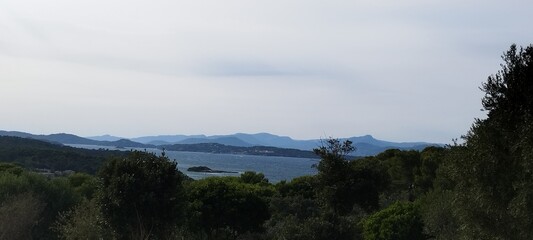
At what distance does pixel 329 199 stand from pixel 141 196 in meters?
10.6

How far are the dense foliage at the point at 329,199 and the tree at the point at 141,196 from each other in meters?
0.04

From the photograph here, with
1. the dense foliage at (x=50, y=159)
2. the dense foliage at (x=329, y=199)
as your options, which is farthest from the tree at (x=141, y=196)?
the dense foliage at (x=50, y=159)

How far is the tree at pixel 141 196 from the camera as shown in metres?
22.3

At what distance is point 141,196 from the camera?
2230 cm

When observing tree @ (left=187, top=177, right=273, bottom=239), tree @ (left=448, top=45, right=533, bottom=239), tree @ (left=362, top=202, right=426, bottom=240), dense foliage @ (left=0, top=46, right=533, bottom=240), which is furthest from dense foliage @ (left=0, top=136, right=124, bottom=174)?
tree @ (left=448, top=45, right=533, bottom=239)

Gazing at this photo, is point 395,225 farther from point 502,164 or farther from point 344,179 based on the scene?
point 502,164

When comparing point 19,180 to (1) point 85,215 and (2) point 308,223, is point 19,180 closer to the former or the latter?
(1) point 85,215

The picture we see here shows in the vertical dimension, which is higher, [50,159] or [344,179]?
[50,159]

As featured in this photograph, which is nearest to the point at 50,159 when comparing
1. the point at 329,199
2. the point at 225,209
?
the point at 225,209

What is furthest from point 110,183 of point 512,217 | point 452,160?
point 512,217

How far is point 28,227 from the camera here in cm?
2608

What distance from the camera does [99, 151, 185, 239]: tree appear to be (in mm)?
22328

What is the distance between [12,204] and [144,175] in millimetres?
7307

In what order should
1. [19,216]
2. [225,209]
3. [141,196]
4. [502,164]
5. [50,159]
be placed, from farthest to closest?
[50,159], [225,209], [19,216], [141,196], [502,164]
